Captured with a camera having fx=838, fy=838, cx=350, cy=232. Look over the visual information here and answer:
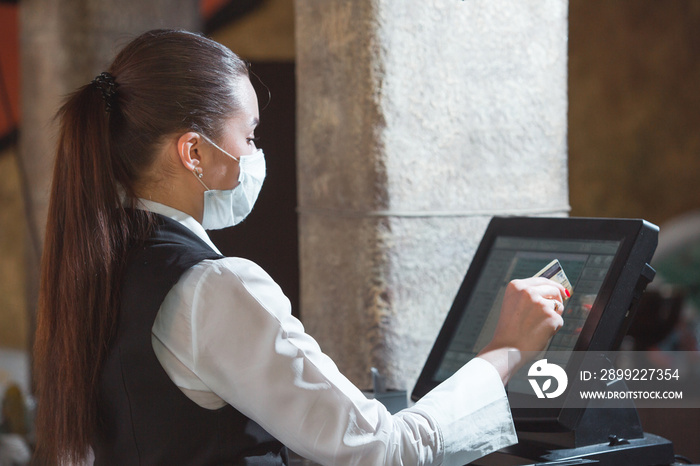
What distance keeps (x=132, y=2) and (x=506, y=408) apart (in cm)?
346

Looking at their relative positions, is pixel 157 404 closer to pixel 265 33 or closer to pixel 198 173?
pixel 198 173

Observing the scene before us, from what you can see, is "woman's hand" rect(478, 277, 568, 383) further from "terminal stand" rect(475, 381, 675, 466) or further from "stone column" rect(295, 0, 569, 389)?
"stone column" rect(295, 0, 569, 389)

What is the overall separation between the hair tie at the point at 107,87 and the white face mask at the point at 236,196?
0.17 metres

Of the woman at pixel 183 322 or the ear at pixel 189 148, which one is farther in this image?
the ear at pixel 189 148

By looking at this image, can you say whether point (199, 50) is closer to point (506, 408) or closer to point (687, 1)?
point (506, 408)

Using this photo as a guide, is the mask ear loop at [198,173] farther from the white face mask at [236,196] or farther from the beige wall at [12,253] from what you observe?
the beige wall at [12,253]

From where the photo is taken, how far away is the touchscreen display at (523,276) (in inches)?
53.1

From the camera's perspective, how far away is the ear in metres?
1.26

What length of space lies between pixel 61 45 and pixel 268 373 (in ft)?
11.5

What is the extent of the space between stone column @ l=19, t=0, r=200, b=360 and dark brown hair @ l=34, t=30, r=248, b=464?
9.40 feet

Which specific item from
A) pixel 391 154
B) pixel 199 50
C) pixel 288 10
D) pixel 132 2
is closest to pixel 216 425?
pixel 199 50

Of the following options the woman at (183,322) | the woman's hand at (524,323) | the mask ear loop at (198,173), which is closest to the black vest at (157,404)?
the woman at (183,322)

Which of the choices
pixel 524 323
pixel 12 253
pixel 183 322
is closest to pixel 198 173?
pixel 183 322

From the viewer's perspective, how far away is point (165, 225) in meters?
1.26
